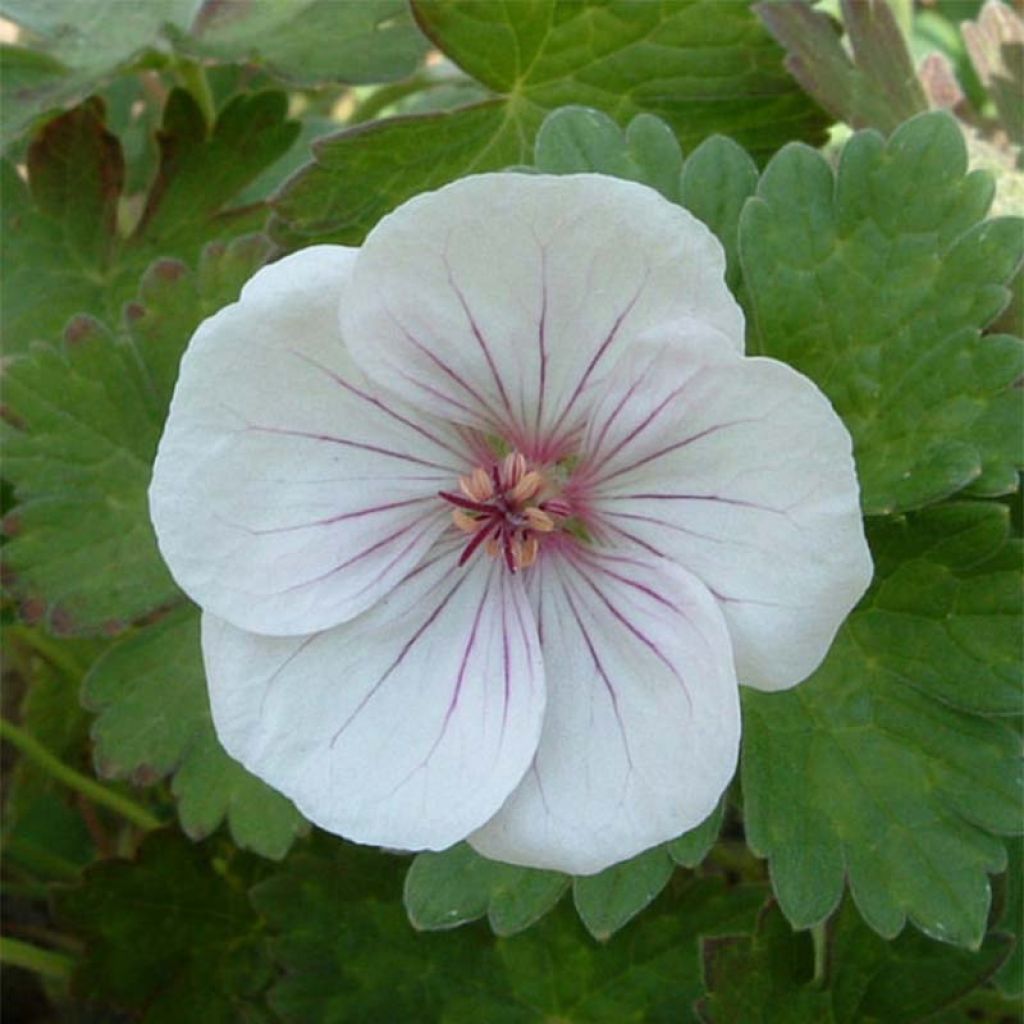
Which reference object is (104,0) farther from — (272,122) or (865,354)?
(865,354)

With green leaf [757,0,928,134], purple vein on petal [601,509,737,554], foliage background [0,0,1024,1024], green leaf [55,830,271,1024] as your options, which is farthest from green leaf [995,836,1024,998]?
green leaf [55,830,271,1024]

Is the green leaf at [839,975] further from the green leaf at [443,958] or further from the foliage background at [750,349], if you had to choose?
the green leaf at [443,958]

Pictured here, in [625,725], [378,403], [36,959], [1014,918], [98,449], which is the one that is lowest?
[36,959]

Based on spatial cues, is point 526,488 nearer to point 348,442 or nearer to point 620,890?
point 348,442

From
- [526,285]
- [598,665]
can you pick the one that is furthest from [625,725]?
[526,285]

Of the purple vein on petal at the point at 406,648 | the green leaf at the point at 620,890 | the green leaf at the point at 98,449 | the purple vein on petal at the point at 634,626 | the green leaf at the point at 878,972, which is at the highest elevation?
the purple vein on petal at the point at 634,626

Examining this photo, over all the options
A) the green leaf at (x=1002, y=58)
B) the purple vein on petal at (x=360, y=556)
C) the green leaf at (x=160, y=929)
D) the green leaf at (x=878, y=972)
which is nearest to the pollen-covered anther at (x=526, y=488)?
the purple vein on petal at (x=360, y=556)

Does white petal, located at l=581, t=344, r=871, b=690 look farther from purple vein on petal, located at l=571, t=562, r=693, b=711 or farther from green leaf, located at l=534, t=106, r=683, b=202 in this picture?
green leaf, located at l=534, t=106, r=683, b=202
